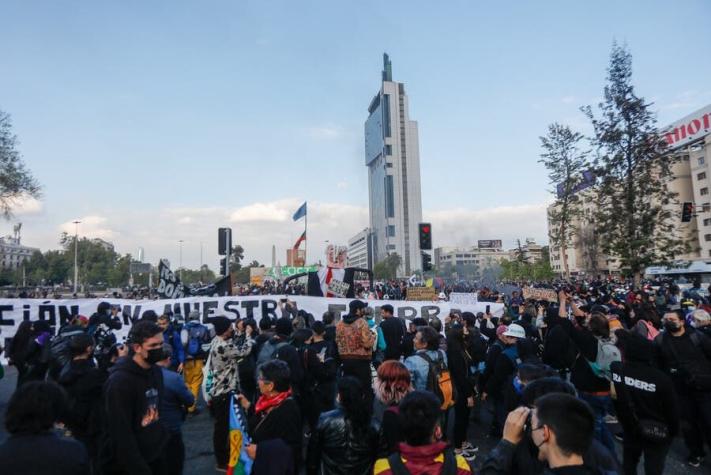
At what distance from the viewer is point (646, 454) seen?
14.1ft

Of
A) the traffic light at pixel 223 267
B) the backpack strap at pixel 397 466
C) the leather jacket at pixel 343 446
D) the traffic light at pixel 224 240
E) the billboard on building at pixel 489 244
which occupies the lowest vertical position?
the leather jacket at pixel 343 446

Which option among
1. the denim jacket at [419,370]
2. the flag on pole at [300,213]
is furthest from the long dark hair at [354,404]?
the flag on pole at [300,213]

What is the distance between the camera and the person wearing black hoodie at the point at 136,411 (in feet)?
9.45

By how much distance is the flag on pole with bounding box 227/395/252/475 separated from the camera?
3.09m

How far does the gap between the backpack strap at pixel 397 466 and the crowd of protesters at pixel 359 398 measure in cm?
1

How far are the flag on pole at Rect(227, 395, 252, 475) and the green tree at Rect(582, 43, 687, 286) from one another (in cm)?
1580

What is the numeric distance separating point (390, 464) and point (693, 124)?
3318 inches

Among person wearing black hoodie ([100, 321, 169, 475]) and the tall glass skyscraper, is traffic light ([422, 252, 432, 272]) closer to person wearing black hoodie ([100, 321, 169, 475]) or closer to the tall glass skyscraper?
person wearing black hoodie ([100, 321, 169, 475])

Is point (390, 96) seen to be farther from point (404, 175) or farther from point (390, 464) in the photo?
point (390, 464)

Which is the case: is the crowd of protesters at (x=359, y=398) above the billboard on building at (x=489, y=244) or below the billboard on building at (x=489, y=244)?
below

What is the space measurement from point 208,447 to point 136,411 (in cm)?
390

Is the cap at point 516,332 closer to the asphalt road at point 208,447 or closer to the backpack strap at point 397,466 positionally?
the asphalt road at point 208,447

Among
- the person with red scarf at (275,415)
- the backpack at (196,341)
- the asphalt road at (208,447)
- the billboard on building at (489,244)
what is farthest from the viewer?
the billboard on building at (489,244)

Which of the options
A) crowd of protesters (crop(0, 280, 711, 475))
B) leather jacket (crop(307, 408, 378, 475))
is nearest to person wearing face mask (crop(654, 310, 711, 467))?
crowd of protesters (crop(0, 280, 711, 475))
